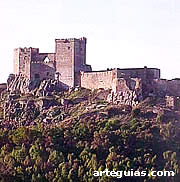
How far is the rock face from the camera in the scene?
262 ft

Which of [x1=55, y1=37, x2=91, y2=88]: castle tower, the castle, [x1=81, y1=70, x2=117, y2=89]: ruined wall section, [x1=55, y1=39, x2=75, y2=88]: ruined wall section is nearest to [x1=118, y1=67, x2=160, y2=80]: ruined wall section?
the castle

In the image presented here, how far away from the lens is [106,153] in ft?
212

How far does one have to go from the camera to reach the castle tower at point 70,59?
79.7m

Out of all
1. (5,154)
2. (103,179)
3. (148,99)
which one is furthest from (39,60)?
(103,179)

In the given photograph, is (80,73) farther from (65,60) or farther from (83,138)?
(83,138)

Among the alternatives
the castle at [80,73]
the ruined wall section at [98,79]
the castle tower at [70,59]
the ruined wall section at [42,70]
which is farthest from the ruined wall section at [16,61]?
the ruined wall section at [98,79]

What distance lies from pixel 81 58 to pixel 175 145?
16422 millimetres

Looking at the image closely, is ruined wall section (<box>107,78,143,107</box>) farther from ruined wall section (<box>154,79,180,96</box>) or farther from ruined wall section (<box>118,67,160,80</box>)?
ruined wall section (<box>154,79,180,96</box>)

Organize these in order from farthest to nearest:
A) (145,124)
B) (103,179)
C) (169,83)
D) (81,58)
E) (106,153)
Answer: (81,58) < (169,83) < (145,124) < (106,153) < (103,179)

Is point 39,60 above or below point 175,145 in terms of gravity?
above

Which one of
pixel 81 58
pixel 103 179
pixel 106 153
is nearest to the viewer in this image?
pixel 103 179

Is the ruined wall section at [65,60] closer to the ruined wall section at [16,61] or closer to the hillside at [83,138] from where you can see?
the hillside at [83,138]

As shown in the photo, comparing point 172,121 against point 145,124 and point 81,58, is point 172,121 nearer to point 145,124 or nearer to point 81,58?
point 145,124

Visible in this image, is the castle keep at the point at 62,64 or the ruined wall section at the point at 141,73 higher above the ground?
the castle keep at the point at 62,64
